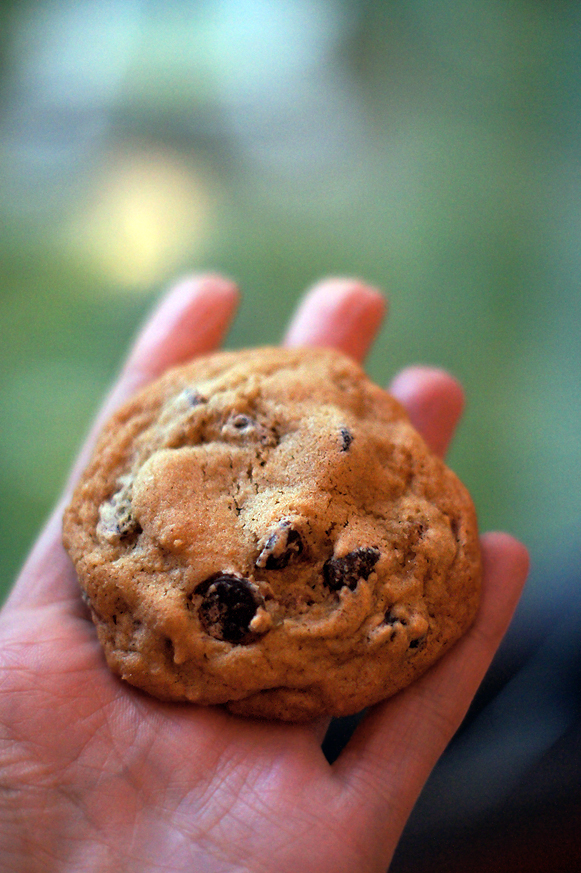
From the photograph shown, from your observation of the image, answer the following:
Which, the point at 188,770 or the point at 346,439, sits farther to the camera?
the point at 346,439

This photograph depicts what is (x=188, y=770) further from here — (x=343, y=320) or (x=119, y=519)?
(x=343, y=320)

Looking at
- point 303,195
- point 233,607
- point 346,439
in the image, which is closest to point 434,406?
point 346,439

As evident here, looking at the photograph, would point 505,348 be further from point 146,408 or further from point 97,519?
point 97,519

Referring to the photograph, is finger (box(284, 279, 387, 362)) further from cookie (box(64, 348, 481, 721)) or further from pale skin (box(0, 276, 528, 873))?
pale skin (box(0, 276, 528, 873))

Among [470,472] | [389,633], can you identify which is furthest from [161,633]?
[470,472]

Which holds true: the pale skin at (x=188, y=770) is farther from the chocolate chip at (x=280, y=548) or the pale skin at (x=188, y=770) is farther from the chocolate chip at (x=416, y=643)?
the chocolate chip at (x=280, y=548)

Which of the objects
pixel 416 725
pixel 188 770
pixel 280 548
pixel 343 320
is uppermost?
pixel 343 320
